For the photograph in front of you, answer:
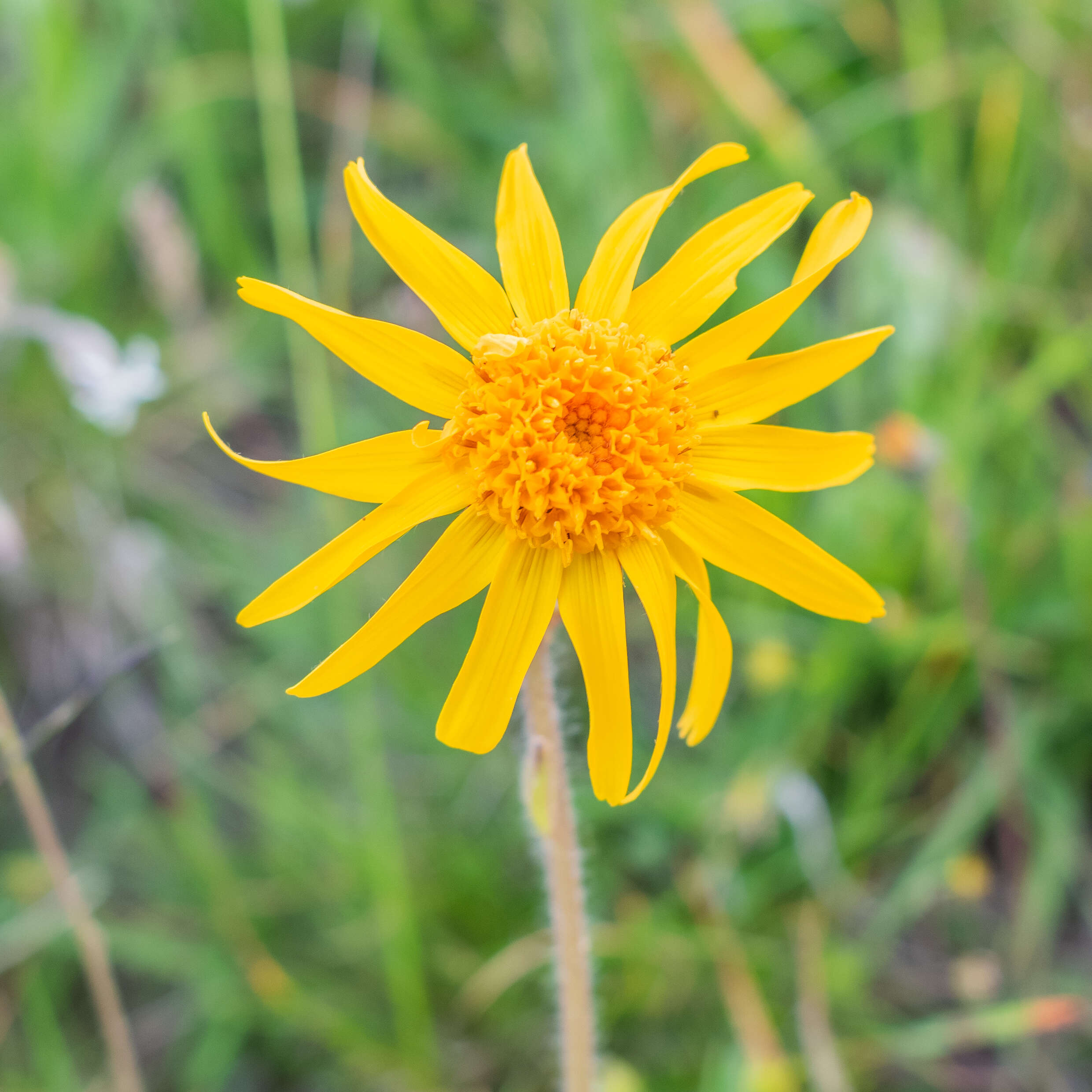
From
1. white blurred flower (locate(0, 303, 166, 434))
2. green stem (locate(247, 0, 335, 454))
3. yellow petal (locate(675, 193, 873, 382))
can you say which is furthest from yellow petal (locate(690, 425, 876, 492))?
white blurred flower (locate(0, 303, 166, 434))

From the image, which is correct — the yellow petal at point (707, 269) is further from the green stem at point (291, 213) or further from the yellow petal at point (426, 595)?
the green stem at point (291, 213)

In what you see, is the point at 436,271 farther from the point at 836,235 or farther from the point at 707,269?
the point at 836,235

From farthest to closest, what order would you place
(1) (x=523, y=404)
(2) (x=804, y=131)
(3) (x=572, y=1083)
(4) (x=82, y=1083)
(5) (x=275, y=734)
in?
(2) (x=804, y=131)
(5) (x=275, y=734)
(4) (x=82, y=1083)
(3) (x=572, y=1083)
(1) (x=523, y=404)

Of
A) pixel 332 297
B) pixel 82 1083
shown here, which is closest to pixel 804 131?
pixel 332 297

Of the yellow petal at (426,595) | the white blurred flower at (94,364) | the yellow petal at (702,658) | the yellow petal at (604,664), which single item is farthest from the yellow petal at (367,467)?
the white blurred flower at (94,364)

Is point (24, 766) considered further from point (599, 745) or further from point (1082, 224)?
point (1082, 224)

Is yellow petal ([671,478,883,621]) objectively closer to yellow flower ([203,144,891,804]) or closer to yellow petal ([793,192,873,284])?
yellow flower ([203,144,891,804])
